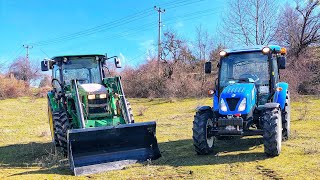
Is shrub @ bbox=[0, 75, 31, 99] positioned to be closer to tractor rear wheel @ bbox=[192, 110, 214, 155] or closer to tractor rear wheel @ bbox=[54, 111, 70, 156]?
tractor rear wheel @ bbox=[54, 111, 70, 156]

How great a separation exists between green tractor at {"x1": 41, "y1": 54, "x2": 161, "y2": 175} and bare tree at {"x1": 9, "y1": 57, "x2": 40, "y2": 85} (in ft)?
150

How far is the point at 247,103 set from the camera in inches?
274

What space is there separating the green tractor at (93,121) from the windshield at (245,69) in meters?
2.13

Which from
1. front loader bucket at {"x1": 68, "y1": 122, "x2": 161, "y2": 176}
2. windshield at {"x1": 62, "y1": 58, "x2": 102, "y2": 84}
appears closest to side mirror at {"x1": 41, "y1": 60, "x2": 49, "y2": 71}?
windshield at {"x1": 62, "y1": 58, "x2": 102, "y2": 84}

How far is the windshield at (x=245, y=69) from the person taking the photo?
→ 793 centimetres

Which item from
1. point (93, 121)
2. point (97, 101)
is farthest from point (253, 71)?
point (93, 121)

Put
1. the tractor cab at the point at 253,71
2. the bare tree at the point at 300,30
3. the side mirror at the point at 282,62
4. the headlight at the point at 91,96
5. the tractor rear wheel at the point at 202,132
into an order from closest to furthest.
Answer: the tractor rear wheel at the point at 202,132 < the tractor cab at the point at 253,71 < the side mirror at the point at 282,62 < the headlight at the point at 91,96 < the bare tree at the point at 300,30

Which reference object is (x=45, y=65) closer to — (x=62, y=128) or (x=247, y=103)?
(x=62, y=128)

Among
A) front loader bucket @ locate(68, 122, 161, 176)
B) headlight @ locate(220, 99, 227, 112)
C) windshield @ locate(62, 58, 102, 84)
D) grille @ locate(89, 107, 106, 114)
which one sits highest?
windshield @ locate(62, 58, 102, 84)

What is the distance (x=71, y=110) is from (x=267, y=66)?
15.0 feet

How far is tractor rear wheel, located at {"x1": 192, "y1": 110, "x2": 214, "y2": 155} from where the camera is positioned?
7.06 meters

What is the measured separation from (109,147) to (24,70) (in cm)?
5033

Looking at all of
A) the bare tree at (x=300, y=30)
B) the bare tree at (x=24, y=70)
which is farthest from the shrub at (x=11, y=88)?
the bare tree at (x=300, y=30)

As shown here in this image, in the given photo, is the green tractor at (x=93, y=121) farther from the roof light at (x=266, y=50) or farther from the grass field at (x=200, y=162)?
the roof light at (x=266, y=50)
